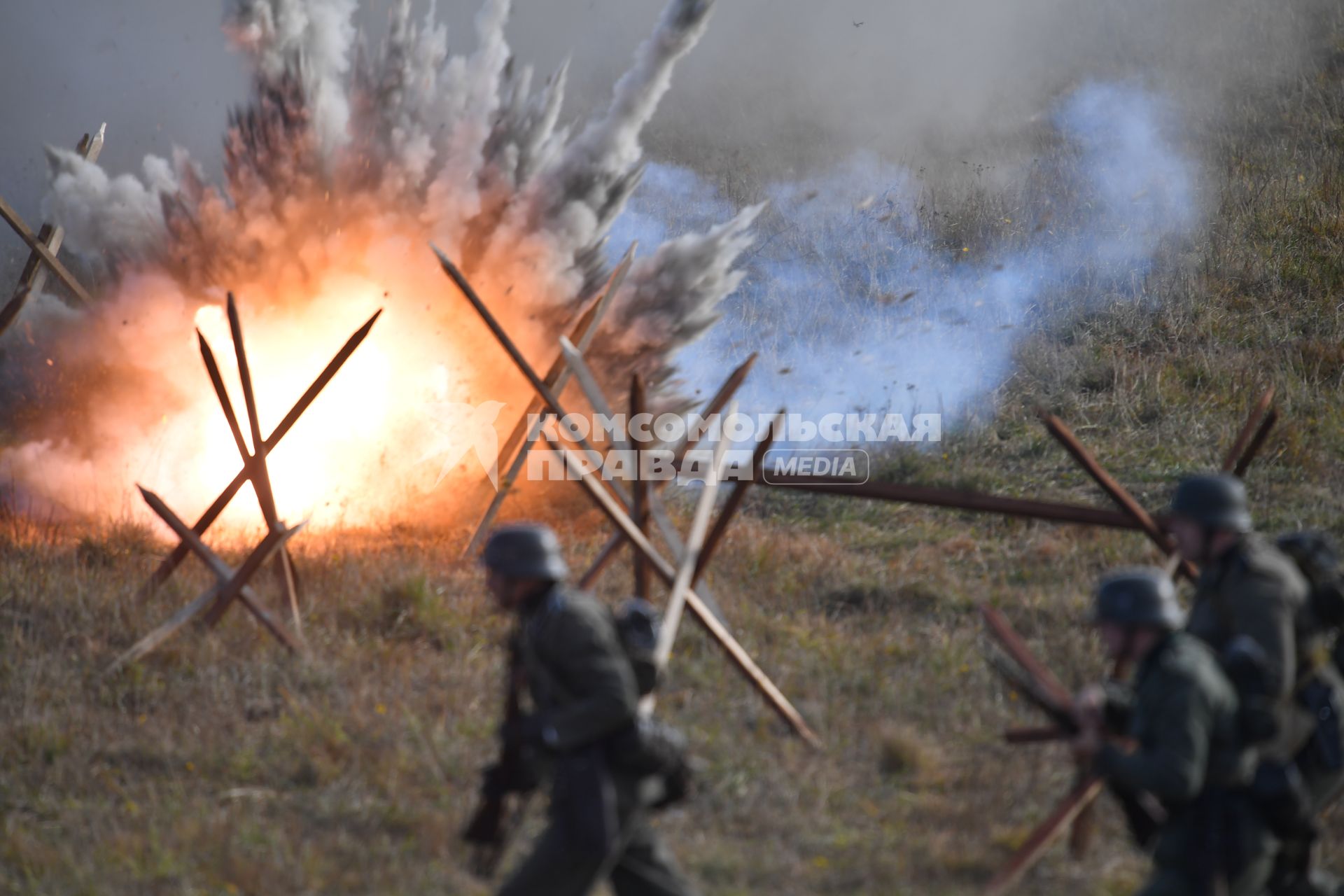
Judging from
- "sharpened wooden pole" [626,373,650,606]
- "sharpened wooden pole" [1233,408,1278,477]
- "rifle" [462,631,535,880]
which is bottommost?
"rifle" [462,631,535,880]

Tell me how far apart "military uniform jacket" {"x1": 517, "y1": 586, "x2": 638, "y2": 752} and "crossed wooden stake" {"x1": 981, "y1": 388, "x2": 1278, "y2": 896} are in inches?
64.2

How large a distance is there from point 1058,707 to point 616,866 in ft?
6.25

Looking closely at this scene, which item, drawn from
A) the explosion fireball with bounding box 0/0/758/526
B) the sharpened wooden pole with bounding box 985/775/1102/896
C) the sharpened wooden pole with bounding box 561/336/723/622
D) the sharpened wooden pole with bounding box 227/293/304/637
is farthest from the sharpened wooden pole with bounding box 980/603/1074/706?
the explosion fireball with bounding box 0/0/758/526

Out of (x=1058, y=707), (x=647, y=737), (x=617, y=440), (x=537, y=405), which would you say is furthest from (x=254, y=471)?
(x=1058, y=707)

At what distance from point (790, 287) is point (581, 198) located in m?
5.49

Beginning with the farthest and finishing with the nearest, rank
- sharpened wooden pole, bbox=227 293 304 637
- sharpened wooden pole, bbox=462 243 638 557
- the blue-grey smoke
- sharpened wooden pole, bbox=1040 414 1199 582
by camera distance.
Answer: the blue-grey smoke < sharpened wooden pole, bbox=462 243 638 557 < sharpened wooden pole, bbox=227 293 304 637 < sharpened wooden pole, bbox=1040 414 1199 582

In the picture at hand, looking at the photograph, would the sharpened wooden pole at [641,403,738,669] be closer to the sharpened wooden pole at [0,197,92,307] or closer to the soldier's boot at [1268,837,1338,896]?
the soldier's boot at [1268,837,1338,896]

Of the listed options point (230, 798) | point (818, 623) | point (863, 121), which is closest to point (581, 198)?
point (818, 623)

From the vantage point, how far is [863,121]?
2275cm

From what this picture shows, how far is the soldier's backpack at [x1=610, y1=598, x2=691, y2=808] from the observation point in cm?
479

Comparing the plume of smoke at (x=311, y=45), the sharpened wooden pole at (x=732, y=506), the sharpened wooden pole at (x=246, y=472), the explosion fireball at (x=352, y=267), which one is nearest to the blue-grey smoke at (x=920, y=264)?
the explosion fireball at (x=352, y=267)

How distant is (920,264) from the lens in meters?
17.4

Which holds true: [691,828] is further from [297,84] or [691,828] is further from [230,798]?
[297,84]

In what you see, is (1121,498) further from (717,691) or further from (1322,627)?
(717,691)
